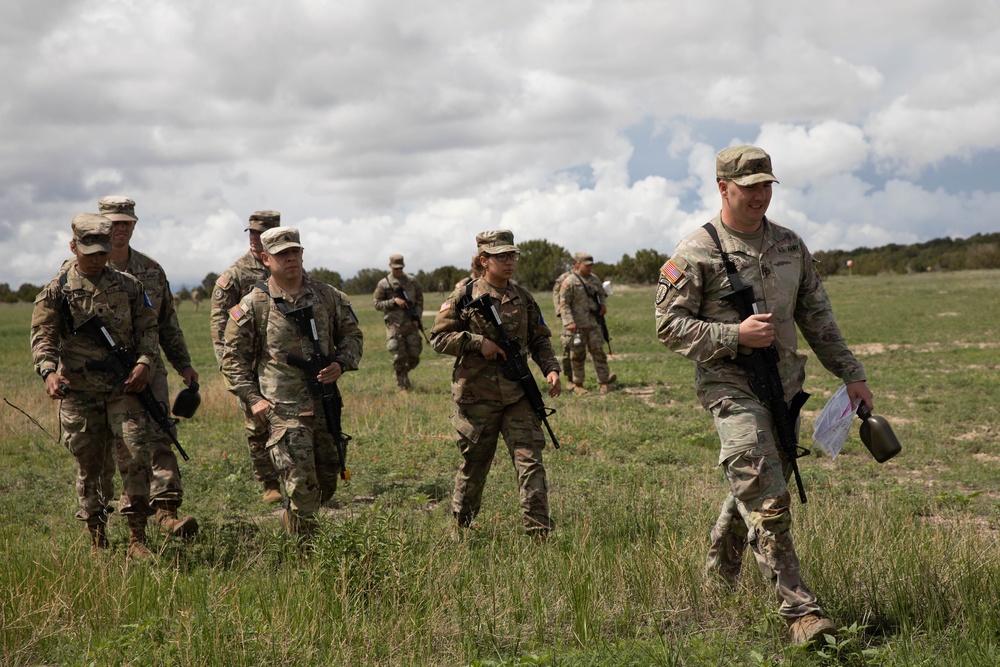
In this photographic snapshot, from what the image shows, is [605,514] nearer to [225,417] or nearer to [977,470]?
[977,470]

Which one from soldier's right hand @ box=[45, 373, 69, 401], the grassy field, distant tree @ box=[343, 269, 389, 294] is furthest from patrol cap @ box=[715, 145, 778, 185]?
distant tree @ box=[343, 269, 389, 294]

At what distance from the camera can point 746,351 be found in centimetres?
445

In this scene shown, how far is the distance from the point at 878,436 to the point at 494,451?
2.71 meters

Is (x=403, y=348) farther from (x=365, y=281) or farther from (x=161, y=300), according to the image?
(x=365, y=281)

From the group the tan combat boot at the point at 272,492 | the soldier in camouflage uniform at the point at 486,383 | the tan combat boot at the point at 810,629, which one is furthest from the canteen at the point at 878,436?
the tan combat boot at the point at 272,492

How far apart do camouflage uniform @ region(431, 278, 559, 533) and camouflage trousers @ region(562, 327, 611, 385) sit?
806cm

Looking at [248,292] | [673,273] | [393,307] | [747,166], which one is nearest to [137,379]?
[248,292]

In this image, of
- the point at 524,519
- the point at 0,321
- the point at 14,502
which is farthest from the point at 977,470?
the point at 0,321

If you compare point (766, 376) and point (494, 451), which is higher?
point (766, 376)

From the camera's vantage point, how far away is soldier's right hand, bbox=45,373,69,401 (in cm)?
590

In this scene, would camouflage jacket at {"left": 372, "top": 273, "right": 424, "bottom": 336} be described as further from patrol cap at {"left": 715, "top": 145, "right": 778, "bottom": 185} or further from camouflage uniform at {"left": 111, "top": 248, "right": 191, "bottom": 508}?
patrol cap at {"left": 715, "top": 145, "right": 778, "bottom": 185}

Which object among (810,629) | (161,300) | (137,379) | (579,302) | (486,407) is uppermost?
(161,300)

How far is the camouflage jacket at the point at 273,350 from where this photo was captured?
6148mm

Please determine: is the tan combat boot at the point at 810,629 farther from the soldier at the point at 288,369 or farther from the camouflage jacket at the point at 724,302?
the soldier at the point at 288,369
